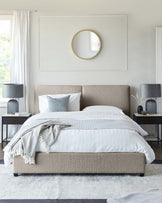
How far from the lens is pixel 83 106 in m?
5.80

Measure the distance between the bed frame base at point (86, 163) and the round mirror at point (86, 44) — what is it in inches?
108

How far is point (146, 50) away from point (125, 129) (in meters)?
2.58

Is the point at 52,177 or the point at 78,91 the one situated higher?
the point at 78,91

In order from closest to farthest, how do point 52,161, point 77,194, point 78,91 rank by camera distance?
1. point 77,194
2. point 52,161
3. point 78,91

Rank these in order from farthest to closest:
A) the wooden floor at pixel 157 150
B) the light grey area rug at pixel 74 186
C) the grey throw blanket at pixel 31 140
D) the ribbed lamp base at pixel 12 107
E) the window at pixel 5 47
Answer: the window at pixel 5 47 → the ribbed lamp base at pixel 12 107 → the wooden floor at pixel 157 150 → the grey throw blanket at pixel 31 140 → the light grey area rug at pixel 74 186

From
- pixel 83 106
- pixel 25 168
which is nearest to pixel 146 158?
pixel 25 168

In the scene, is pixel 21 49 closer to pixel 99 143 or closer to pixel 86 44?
pixel 86 44

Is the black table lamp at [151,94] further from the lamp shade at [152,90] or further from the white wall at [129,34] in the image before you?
the white wall at [129,34]

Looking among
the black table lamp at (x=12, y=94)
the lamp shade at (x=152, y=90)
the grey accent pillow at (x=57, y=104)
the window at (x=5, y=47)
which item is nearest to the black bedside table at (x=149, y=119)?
the lamp shade at (x=152, y=90)

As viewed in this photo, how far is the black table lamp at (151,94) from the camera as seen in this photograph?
17.9 feet

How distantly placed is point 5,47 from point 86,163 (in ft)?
11.2

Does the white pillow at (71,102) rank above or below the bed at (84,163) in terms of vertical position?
above

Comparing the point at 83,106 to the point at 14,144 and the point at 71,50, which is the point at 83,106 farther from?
the point at 14,144

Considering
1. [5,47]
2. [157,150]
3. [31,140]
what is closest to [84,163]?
[31,140]
